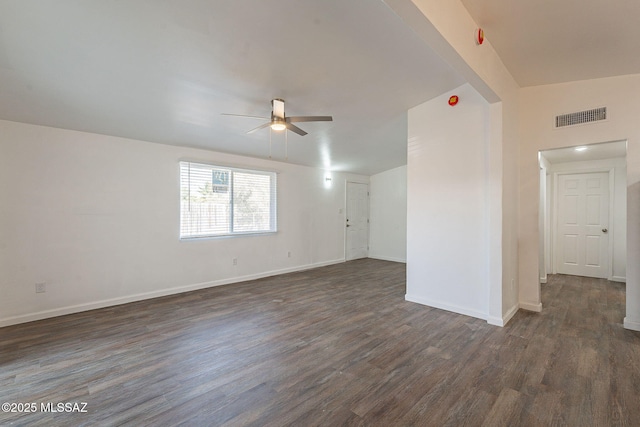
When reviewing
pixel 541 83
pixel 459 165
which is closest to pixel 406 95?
pixel 459 165

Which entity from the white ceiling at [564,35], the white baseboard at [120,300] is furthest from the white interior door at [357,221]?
the white ceiling at [564,35]

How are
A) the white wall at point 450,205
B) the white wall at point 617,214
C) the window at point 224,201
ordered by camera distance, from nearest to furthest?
the white wall at point 450,205
the window at point 224,201
the white wall at point 617,214

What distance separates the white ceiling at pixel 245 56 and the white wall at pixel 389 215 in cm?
371

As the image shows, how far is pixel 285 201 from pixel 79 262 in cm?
348

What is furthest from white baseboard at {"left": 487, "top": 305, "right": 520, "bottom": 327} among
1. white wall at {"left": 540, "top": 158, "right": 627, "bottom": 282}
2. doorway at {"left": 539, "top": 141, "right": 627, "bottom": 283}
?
white wall at {"left": 540, "top": 158, "right": 627, "bottom": 282}

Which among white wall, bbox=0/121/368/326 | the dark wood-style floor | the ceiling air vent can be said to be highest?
the ceiling air vent

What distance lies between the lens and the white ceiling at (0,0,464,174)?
2006 mm

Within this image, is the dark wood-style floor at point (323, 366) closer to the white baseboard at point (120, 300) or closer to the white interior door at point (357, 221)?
the white baseboard at point (120, 300)

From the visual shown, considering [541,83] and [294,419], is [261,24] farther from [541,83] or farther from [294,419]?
[541,83]

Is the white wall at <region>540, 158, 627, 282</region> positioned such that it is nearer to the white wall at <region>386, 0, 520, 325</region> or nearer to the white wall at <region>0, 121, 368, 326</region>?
the white wall at <region>386, 0, 520, 325</region>

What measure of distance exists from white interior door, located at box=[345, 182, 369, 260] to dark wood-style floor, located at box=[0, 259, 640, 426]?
3613 millimetres

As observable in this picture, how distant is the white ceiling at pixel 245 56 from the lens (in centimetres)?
202

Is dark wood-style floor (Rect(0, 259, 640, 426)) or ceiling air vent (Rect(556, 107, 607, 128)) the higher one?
ceiling air vent (Rect(556, 107, 607, 128))

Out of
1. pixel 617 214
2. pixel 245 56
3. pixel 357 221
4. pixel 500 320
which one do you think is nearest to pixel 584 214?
pixel 617 214
